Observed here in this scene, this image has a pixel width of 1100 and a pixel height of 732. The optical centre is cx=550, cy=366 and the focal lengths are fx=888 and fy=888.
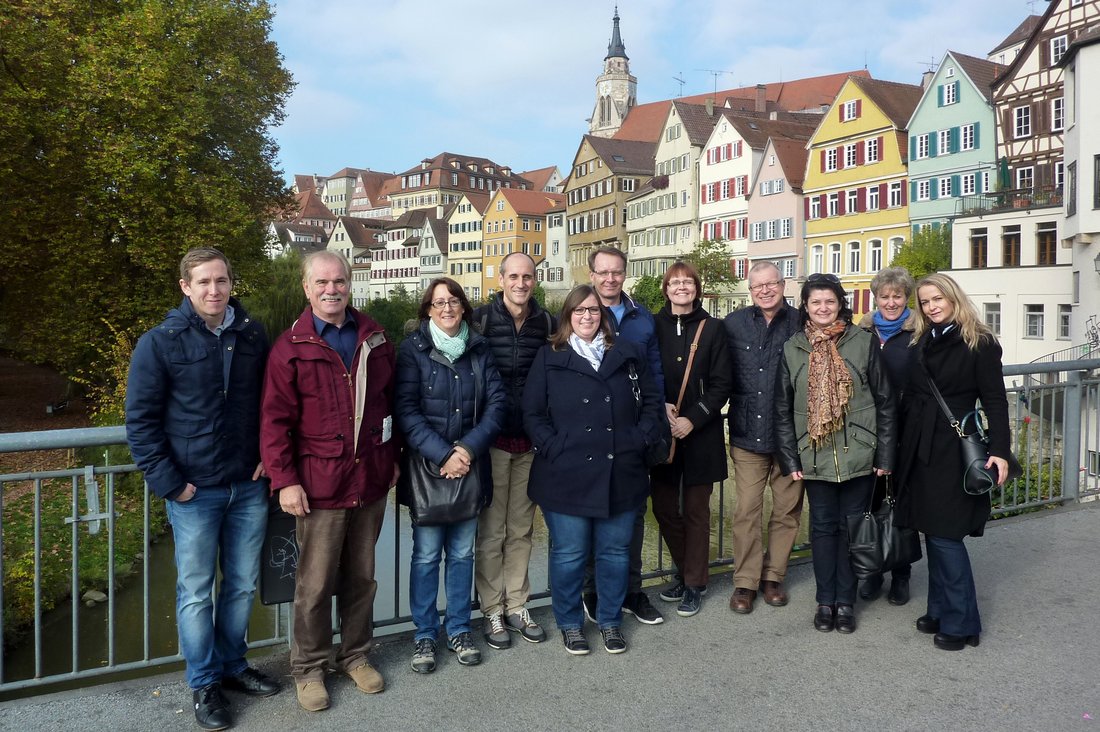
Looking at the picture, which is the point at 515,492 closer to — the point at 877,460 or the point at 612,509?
the point at 612,509

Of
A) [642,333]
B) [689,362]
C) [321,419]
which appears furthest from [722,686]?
[321,419]

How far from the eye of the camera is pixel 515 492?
15.8 feet

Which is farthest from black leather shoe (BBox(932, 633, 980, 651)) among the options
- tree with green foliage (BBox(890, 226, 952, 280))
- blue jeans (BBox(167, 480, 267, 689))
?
tree with green foliage (BBox(890, 226, 952, 280))

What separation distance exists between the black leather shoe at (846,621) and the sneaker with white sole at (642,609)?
95 cm

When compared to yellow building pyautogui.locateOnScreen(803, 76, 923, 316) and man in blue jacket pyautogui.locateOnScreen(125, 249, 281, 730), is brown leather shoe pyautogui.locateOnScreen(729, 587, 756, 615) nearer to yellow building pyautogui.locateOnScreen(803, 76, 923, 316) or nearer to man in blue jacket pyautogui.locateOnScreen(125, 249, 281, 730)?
man in blue jacket pyautogui.locateOnScreen(125, 249, 281, 730)

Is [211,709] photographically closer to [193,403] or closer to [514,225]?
[193,403]

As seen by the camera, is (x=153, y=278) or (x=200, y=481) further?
(x=153, y=278)

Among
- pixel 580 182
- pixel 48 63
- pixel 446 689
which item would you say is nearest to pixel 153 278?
pixel 48 63

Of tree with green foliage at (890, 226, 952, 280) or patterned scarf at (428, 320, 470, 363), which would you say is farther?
tree with green foliage at (890, 226, 952, 280)

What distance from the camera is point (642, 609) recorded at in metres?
4.97

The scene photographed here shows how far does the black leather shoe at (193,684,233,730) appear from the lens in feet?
12.0

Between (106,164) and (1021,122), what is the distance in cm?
3223

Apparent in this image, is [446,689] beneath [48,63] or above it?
beneath

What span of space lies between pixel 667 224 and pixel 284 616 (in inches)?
2060
